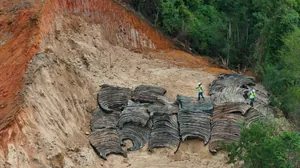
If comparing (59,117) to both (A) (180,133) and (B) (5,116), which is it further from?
(A) (180,133)

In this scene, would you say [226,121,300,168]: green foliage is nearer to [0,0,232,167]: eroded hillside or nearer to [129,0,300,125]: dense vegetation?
[0,0,232,167]: eroded hillside

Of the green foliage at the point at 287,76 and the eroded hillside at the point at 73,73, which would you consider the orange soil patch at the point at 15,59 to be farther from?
the green foliage at the point at 287,76

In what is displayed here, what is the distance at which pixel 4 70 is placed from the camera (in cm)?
2133

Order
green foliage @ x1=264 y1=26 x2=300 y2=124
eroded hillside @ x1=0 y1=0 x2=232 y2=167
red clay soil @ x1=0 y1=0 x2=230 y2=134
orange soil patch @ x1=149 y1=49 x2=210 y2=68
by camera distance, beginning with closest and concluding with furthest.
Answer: eroded hillside @ x1=0 y1=0 x2=232 y2=167, red clay soil @ x1=0 y1=0 x2=230 y2=134, green foliage @ x1=264 y1=26 x2=300 y2=124, orange soil patch @ x1=149 y1=49 x2=210 y2=68

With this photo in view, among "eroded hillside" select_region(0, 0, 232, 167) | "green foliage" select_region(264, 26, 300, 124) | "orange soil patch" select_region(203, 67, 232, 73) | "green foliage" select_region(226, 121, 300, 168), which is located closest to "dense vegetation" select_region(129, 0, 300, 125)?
"green foliage" select_region(264, 26, 300, 124)

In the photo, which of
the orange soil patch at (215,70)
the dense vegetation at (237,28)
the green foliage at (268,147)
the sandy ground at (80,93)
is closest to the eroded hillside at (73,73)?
the sandy ground at (80,93)

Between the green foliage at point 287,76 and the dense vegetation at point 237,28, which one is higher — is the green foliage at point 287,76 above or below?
below

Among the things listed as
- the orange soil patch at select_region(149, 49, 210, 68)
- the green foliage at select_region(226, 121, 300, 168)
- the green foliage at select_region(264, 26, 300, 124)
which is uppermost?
the orange soil patch at select_region(149, 49, 210, 68)

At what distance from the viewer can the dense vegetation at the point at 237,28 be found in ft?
93.5

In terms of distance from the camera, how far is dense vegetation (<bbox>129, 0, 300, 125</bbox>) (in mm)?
28509

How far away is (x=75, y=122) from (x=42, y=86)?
7.71ft

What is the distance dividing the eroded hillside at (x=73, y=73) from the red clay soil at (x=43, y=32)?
0.17 feet

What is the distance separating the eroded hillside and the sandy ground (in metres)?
0.04

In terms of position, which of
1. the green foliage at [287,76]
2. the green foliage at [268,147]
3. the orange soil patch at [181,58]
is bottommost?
the green foliage at [268,147]
